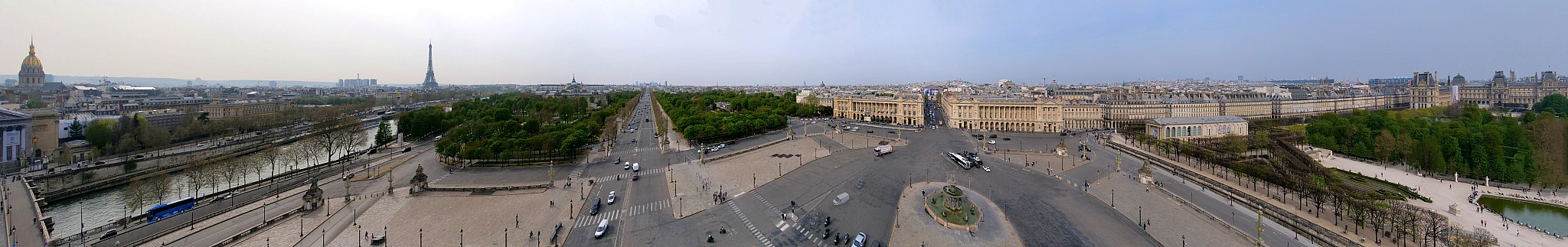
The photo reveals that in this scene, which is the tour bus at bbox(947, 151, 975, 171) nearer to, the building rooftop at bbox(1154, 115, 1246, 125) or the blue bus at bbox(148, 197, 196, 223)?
Answer: the building rooftop at bbox(1154, 115, 1246, 125)

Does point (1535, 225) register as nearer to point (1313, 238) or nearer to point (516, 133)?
point (1313, 238)

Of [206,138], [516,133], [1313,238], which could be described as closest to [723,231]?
[1313,238]

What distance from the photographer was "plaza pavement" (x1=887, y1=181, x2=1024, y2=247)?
68.5ft

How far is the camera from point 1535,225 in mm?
26734

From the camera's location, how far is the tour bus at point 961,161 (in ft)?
122

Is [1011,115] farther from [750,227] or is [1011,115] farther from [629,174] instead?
[750,227]

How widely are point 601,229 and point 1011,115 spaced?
5504 cm

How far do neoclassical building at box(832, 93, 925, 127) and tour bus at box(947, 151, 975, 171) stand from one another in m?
28.9

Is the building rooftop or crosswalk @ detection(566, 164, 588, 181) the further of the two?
the building rooftop

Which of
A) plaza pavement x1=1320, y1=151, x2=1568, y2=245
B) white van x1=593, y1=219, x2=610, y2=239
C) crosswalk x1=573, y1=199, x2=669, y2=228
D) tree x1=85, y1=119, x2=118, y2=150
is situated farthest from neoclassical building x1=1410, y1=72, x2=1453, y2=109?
tree x1=85, y1=119, x2=118, y2=150

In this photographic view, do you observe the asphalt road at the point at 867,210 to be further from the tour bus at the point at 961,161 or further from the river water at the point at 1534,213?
the river water at the point at 1534,213

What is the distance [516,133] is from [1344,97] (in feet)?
378

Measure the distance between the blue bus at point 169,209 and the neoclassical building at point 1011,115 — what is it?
65700 mm

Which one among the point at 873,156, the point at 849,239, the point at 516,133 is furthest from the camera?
the point at 516,133
